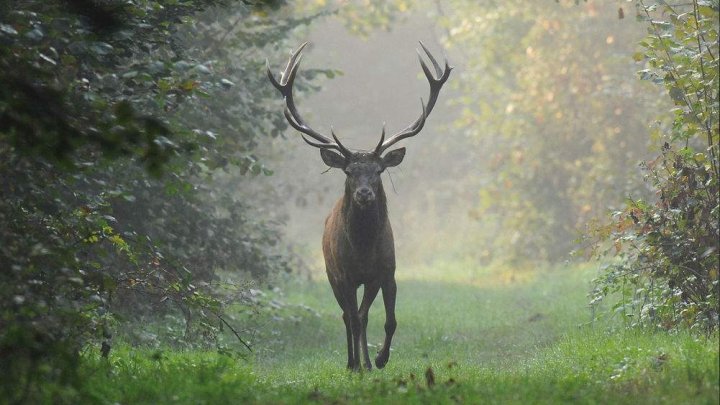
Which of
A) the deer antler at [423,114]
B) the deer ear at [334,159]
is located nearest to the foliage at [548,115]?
the deer antler at [423,114]

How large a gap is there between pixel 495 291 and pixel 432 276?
20.1 feet

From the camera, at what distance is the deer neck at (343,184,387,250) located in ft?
39.0

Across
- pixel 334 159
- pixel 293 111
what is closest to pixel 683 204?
pixel 334 159

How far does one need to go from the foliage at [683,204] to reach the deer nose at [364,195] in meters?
2.47

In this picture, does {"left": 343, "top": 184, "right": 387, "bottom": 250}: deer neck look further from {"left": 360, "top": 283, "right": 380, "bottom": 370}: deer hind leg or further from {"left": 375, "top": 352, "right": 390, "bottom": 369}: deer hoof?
{"left": 375, "top": 352, "right": 390, "bottom": 369}: deer hoof

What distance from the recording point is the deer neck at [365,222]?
39.0 ft

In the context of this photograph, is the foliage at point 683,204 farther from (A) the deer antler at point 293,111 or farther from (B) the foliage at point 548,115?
(B) the foliage at point 548,115

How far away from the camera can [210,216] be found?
14648 millimetres

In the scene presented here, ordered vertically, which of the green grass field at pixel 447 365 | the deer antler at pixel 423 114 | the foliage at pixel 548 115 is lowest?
the green grass field at pixel 447 365

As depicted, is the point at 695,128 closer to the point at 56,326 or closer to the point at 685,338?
the point at 685,338

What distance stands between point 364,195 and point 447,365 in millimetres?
2347

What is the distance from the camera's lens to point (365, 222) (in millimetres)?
11906

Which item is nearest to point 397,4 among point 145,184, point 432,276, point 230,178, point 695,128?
point 230,178

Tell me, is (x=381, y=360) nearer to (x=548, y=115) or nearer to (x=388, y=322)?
(x=388, y=322)
